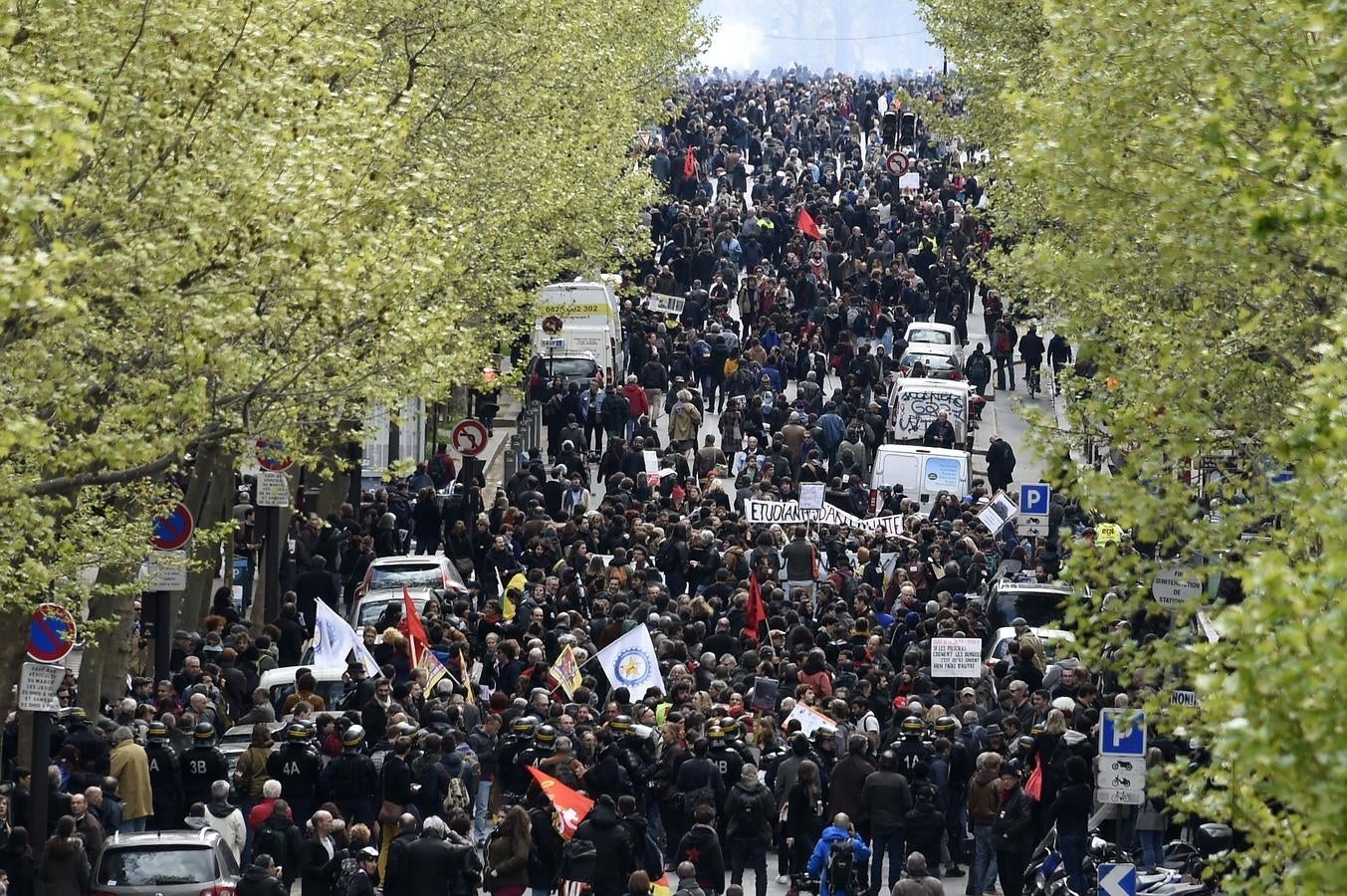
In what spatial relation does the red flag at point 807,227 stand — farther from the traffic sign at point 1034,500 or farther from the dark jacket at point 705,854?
the dark jacket at point 705,854

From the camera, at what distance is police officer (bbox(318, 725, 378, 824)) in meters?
22.7

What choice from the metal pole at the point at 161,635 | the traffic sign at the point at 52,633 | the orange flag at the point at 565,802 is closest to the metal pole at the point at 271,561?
the metal pole at the point at 161,635

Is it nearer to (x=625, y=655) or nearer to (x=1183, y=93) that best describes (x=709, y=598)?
(x=625, y=655)

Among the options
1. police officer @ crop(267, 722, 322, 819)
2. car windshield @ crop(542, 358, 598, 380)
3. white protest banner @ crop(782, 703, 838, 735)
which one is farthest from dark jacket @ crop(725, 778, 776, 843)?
car windshield @ crop(542, 358, 598, 380)

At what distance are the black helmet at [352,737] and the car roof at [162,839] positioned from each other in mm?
2582

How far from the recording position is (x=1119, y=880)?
1878 cm

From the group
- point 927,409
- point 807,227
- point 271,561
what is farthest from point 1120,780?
point 807,227

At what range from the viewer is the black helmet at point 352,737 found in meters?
22.6

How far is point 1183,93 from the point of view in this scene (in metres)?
20.6

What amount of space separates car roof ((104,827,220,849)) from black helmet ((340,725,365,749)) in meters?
2.58

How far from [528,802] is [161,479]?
6.90 metres

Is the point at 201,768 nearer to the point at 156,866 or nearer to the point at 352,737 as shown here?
the point at 352,737

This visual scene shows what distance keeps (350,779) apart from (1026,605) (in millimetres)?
10171

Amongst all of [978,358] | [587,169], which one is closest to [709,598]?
[587,169]
